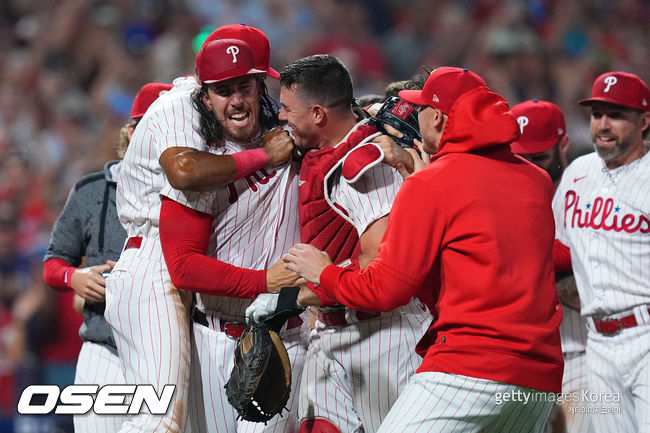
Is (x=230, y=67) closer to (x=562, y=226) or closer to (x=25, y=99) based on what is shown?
(x=562, y=226)

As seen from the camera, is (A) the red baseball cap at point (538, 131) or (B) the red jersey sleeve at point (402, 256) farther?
(A) the red baseball cap at point (538, 131)

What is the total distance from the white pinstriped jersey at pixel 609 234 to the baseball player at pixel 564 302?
0.72 feet

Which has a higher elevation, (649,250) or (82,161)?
(82,161)

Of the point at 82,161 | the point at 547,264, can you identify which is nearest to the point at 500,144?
the point at 547,264

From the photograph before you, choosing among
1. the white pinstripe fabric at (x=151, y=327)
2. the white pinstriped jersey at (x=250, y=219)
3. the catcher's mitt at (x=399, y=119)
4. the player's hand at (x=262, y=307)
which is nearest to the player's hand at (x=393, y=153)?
the catcher's mitt at (x=399, y=119)

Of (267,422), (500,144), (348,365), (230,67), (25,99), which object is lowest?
(267,422)

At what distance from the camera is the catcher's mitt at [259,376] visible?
3467 mm

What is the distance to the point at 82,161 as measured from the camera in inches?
335

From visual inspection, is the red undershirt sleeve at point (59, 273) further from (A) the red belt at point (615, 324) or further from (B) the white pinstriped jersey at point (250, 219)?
(A) the red belt at point (615, 324)

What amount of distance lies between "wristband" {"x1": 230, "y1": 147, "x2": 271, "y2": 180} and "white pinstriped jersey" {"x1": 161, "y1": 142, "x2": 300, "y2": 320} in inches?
5.0

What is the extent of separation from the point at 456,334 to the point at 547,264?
1.45 feet

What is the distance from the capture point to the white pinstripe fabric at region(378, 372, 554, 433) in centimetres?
302

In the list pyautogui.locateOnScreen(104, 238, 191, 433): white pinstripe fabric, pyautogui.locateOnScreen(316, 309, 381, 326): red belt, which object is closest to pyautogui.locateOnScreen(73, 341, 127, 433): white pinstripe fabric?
pyautogui.locateOnScreen(104, 238, 191, 433): white pinstripe fabric

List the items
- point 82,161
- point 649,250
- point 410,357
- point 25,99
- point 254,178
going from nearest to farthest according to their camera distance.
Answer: point 410,357 < point 254,178 < point 649,250 < point 82,161 < point 25,99
